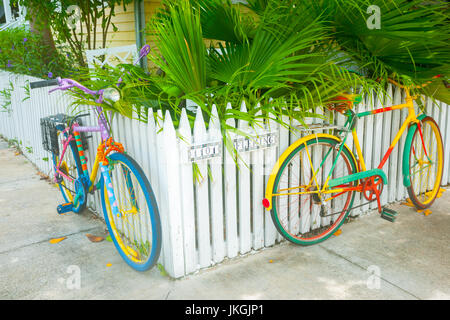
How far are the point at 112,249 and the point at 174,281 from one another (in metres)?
0.75

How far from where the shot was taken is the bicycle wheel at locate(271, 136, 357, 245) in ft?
10.0

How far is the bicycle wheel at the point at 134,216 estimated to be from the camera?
8.77 feet

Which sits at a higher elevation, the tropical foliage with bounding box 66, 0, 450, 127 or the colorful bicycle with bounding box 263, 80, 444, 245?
the tropical foliage with bounding box 66, 0, 450, 127

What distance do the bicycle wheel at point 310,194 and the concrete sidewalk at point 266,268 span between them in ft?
0.55

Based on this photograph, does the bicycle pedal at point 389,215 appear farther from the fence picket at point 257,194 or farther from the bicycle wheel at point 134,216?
the bicycle wheel at point 134,216

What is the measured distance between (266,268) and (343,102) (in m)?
1.34

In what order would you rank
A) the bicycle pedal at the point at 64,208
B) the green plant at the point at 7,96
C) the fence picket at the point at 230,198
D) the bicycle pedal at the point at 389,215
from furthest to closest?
the green plant at the point at 7,96 < the bicycle pedal at the point at 64,208 < the bicycle pedal at the point at 389,215 < the fence picket at the point at 230,198

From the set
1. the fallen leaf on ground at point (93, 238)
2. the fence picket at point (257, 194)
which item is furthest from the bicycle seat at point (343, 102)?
the fallen leaf on ground at point (93, 238)

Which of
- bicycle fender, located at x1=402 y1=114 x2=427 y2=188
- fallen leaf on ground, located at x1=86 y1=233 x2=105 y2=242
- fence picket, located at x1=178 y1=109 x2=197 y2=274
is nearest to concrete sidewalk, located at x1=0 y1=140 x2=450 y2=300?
fallen leaf on ground, located at x1=86 y1=233 x2=105 y2=242

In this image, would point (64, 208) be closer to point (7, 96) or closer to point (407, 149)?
point (407, 149)

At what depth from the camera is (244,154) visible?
296cm

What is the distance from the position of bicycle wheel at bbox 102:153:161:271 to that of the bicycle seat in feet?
4.79

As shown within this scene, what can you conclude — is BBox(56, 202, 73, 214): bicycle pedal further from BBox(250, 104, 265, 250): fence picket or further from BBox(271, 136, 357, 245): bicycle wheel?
BBox(271, 136, 357, 245): bicycle wheel
